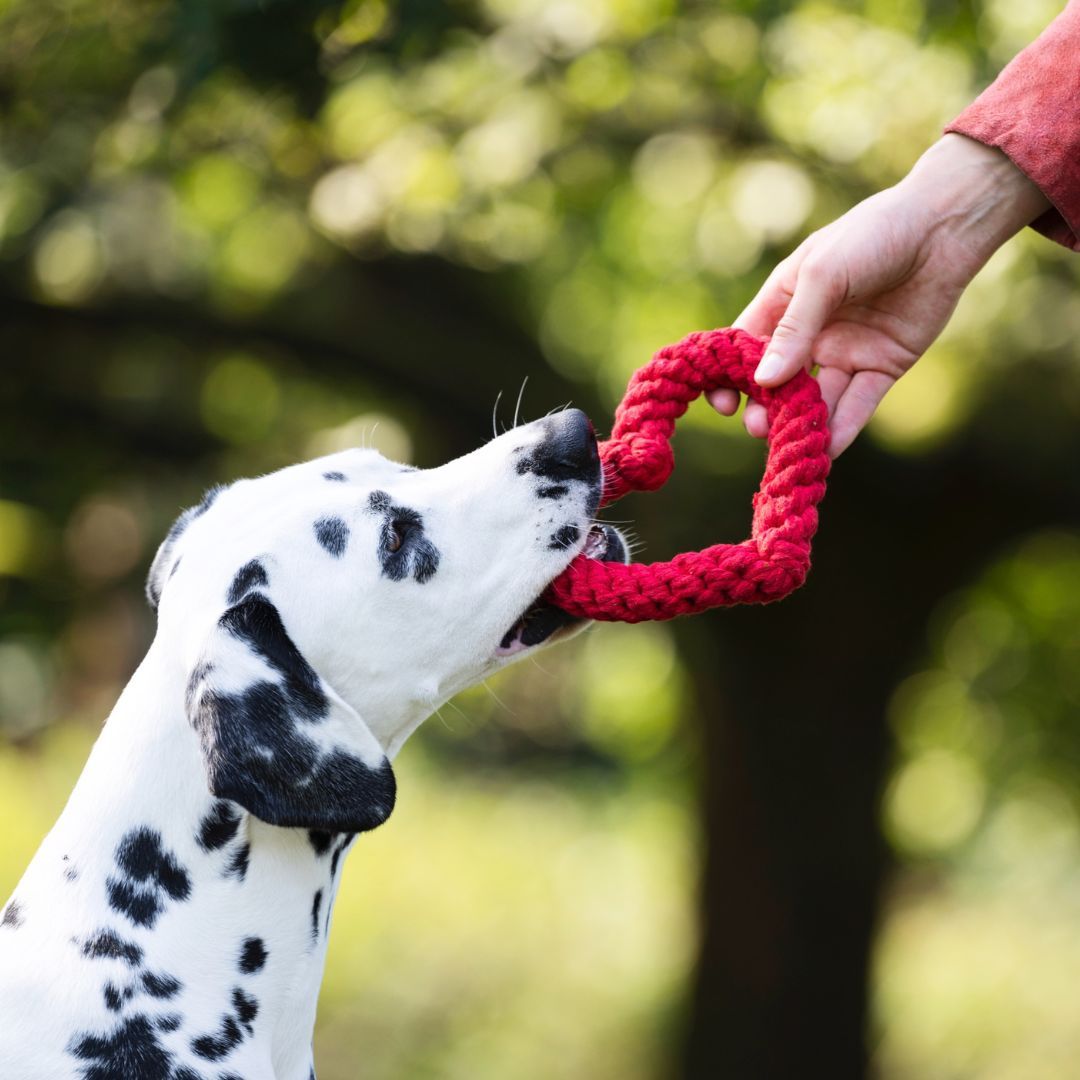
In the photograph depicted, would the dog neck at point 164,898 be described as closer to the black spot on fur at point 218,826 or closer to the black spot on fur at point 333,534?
the black spot on fur at point 218,826

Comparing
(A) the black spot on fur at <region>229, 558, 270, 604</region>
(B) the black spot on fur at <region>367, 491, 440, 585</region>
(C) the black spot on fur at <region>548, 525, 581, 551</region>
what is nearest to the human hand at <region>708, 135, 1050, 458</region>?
(C) the black spot on fur at <region>548, 525, 581, 551</region>

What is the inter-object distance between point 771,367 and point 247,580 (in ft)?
3.80

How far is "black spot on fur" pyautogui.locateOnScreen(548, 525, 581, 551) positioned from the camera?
9.53 feet

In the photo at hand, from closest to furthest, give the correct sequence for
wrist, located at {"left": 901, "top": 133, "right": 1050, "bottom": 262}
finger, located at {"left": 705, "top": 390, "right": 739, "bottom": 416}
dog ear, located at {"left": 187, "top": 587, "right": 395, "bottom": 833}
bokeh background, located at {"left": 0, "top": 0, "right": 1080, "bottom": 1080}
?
dog ear, located at {"left": 187, "top": 587, "right": 395, "bottom": 833}, wrist, located at {"left": 901, "top": 133, "right": 1050, "bottom": 262}, finger, located at {"left": 705, "top": 390, "right": 739, "bottom": 416}, bokeh background, located at {"left": 0, "top": 0, "right": 1080, "bottom": 1080}

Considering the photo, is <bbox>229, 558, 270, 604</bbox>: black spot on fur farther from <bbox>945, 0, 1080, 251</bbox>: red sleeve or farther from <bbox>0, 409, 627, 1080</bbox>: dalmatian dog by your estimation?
<bbox>945, 0, 1080, 251</bbox>: red sleeve

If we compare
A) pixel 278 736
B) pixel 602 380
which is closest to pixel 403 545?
pixel 278 736

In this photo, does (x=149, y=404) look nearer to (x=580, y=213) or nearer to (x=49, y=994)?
(x=580, y=213)

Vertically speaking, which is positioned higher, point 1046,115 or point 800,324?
point 1046,115

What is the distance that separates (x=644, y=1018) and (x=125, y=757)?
7138 millimetres

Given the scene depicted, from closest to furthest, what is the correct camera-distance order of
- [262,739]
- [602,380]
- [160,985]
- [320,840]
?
[262,739], [160,985], [320,840], [602,380]

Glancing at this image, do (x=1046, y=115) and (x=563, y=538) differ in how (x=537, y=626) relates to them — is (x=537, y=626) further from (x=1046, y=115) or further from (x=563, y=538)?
(x=1046, y=115)

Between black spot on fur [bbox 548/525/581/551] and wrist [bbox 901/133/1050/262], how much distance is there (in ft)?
3.52

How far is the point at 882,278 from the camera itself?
301 centimetres

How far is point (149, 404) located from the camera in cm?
729
